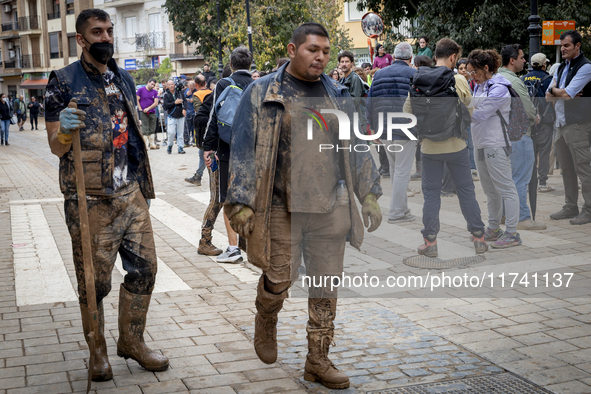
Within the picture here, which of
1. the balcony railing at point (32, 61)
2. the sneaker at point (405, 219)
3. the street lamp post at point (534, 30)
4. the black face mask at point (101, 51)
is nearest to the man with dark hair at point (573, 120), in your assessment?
the sneaker at point (405, 219)

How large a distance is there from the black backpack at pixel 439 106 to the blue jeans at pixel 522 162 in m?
1.17

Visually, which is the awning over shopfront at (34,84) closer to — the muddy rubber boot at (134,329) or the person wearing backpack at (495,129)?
the person wearing backpack at (495,129)

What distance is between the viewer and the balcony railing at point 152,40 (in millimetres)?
53844

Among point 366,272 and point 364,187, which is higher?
point 364,187

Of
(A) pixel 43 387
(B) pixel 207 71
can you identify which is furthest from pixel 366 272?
(B) pixel 207 71

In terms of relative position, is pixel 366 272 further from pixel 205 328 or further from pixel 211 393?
pixel 211 393

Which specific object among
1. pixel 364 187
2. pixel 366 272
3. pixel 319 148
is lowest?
pixel 366 272

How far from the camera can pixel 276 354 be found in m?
4.05

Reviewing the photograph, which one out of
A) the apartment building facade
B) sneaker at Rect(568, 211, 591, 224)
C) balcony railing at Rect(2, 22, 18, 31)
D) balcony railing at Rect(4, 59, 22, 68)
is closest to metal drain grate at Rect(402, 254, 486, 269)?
sneaker at Rect(568, 211, 591, 224)

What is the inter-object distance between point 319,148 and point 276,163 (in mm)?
262

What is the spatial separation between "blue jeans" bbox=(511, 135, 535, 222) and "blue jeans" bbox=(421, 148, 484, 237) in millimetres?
1176

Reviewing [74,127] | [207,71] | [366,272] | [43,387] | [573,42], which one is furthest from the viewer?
[207,71]

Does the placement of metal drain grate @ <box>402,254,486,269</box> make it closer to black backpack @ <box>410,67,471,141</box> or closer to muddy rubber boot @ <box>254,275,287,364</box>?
black backpack @ <box>410,67,471,141</box>

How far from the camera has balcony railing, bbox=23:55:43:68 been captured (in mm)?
64062
